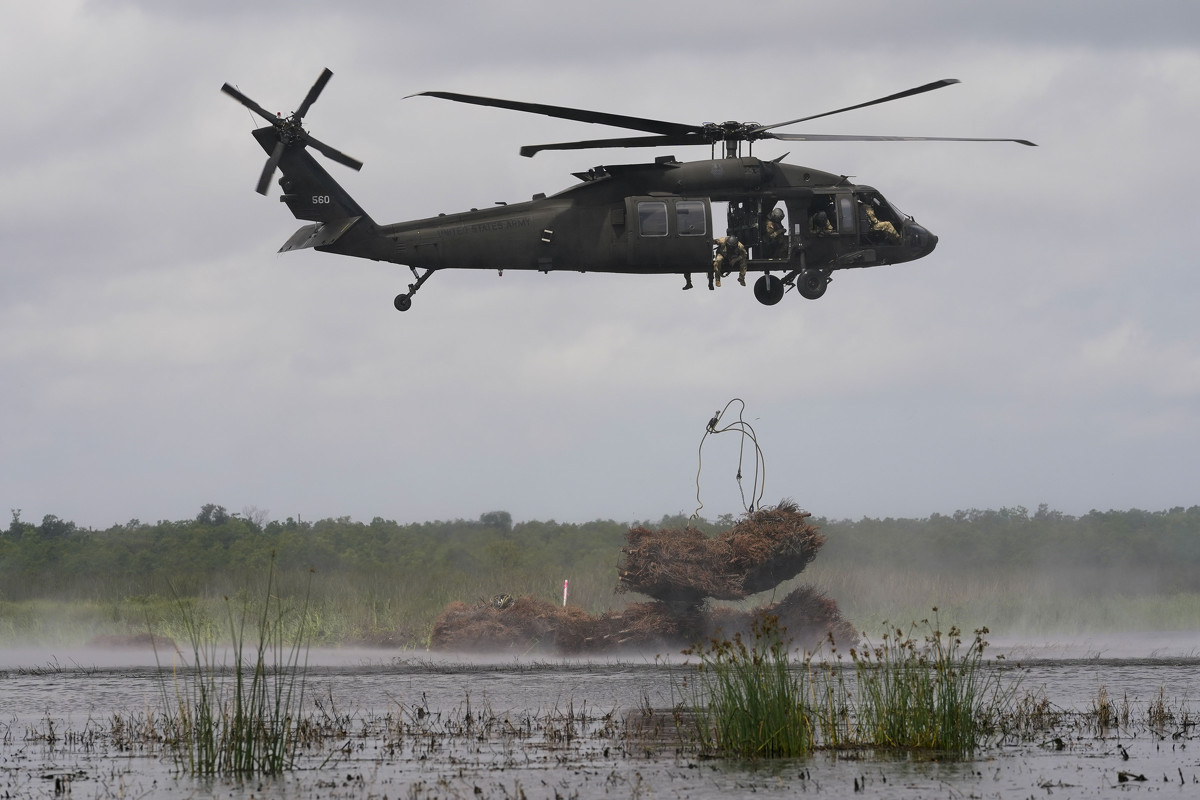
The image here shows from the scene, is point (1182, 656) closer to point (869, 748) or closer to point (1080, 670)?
point (1080, 670)

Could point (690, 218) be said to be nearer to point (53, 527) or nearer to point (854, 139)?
point (854, 139)

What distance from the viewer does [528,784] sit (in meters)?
12.0

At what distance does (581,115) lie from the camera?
20125 millimetres

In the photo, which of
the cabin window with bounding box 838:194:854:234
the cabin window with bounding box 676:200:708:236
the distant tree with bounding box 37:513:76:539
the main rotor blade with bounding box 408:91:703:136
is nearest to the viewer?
the main rotor blade with bounding box 408:91:703:136

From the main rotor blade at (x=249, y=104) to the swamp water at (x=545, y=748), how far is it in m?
9.12

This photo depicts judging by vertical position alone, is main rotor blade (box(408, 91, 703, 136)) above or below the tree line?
above

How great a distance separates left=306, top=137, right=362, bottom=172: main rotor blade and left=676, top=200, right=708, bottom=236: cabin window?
18.6 feet

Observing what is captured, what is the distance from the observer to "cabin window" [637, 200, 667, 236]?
2214cm

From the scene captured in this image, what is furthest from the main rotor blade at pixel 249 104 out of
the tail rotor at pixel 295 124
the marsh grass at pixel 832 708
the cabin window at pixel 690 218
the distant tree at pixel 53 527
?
the distant tree at pixel 53 527

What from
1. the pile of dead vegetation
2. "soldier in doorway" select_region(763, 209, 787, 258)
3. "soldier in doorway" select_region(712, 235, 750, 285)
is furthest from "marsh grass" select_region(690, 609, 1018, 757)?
"soldier in doorway" select_region(763, 209, 787, 258)

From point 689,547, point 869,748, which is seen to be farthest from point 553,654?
point 869,748

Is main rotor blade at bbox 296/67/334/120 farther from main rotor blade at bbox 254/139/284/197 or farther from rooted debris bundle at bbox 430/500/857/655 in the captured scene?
rooted debris bundle at bbox 430/500/857/655

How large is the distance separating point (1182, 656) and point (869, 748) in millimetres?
12884

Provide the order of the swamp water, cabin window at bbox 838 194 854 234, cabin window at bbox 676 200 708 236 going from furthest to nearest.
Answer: cabin window at bbox 838 194 854 234, cabin window at bbox 676 200 708 236, the swamp water
